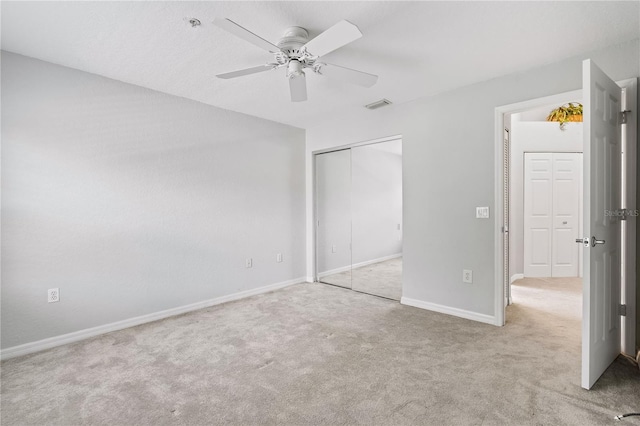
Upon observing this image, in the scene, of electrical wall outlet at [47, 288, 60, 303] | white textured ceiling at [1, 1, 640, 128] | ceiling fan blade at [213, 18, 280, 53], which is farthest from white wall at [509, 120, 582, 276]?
electrical wall outlet at [47, 288, 60, 303]

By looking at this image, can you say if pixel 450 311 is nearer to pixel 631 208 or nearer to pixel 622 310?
pixel 622 310

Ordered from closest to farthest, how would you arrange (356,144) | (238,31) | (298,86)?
(238,31) → (298,86) → (356,144)

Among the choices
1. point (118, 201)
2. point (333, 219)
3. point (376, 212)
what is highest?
point (118, 201)

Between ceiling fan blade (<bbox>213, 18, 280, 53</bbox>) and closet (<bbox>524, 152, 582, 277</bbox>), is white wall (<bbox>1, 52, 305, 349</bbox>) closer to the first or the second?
ceiling fan blade (<bbox>213, 18, 280, 53</bbox>)

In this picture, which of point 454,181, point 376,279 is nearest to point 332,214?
point 376,279

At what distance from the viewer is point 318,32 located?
2.13m

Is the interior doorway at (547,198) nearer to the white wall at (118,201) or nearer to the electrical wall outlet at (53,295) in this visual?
the white wall at (118,201)

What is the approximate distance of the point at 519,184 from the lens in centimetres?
471

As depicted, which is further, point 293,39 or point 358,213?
point 358,213

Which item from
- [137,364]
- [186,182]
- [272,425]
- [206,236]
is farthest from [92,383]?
[186,182]

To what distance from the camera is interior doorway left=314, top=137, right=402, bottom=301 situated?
4.55m

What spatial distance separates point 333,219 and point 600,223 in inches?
123

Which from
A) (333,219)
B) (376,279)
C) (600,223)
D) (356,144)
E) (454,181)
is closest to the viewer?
(600,223)

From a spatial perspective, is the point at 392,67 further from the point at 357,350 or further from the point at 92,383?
the point at 92,383
